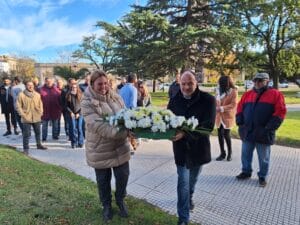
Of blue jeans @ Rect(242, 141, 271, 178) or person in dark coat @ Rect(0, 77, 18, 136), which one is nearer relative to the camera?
blue jeans @ Rect(242, 141, 271, 178)

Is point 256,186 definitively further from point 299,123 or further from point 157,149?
point 299,123

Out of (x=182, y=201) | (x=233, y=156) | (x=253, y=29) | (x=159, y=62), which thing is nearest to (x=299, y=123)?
(x=233, y=156)

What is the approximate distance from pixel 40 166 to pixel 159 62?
1921cm

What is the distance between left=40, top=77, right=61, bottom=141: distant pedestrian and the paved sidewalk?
1932 millimetres

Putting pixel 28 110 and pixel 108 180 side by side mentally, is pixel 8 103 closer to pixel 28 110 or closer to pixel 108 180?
pixel 28 110

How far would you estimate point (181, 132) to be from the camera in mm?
3475

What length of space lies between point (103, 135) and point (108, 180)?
2.42ft

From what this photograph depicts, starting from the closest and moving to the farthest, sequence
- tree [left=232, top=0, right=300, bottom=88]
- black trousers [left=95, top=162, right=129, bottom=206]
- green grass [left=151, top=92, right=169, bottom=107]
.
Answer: black trousers [left=95, top=162, right=129, bottom=206], green grass [left=151, top=92, right=169, bottom=107], tree [left=232, top=0, right=300, bottom=88]

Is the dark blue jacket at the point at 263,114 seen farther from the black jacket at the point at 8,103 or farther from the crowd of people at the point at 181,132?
the black jacket at the point at 8,103

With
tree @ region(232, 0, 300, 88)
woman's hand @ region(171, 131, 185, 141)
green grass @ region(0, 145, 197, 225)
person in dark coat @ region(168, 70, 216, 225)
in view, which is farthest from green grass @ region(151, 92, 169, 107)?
woman's hand @ region(171, 131, 185, 141)

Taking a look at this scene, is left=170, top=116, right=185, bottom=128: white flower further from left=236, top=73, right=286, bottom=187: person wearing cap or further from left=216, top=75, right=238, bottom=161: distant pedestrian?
left=216, top=75, right=238, bottom=161: distant pedestrian

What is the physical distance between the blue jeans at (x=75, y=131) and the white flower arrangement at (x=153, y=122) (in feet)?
18.5

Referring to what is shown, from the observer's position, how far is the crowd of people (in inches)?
148

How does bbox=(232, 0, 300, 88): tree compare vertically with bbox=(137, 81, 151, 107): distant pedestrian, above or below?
above
